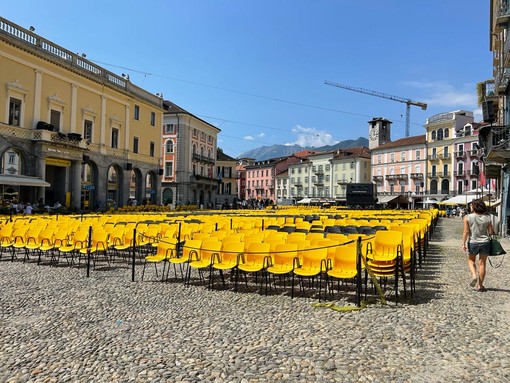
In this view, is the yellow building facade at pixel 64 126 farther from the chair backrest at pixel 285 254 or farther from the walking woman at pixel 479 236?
the walking woman at pixel 479 236

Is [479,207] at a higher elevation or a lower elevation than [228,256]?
higher

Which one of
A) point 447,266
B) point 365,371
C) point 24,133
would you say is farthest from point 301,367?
point 24,133

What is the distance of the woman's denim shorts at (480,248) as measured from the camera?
7.92m

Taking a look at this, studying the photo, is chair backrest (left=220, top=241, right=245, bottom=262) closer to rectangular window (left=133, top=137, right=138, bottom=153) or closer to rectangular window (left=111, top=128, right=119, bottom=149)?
rectangular window (left=111, top=128, right=119, bottom=149)

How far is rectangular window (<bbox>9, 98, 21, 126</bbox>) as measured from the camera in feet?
93.7

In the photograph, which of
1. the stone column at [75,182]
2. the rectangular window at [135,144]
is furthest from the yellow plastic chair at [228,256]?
the rectangular window at [135,144]

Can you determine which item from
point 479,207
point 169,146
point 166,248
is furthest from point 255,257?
point 169,146

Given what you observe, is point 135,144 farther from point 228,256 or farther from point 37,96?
point 228,256

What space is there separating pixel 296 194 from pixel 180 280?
300 feet

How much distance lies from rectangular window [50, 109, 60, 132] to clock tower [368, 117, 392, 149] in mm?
70350

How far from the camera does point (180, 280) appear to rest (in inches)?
358

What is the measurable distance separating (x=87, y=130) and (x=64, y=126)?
10.1 feet

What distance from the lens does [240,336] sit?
5387 millimetres

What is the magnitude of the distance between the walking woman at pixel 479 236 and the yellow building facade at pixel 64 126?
24314mm
